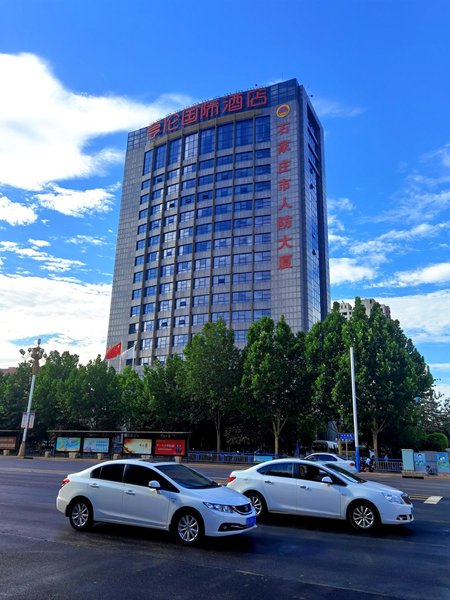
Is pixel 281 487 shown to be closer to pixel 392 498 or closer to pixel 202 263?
pixel 392 498

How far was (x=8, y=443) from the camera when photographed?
5041 centimetres

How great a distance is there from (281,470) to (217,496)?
3.03 metres

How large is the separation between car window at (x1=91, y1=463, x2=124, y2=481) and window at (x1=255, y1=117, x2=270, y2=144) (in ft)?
265

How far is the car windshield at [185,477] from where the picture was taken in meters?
9.06

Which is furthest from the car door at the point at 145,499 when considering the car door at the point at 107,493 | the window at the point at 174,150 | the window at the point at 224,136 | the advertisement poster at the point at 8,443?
the window at the point at 174,150

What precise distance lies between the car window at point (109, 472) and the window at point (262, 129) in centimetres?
8089

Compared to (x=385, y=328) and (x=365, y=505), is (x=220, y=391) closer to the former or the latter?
(x=385, y=328)

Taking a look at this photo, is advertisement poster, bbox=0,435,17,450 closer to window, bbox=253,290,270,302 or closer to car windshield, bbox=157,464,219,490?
window, bbox=253,290,270,302

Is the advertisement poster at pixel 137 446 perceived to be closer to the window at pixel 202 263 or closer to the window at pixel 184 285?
the window at pixel 184 285

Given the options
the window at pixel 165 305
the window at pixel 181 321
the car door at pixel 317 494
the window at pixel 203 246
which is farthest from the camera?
the window at pixel 165 305

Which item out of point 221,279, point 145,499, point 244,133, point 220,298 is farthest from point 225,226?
point 145,499

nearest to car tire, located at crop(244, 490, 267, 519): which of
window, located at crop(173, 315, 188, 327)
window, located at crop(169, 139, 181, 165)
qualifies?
window, located at crop(173, 315, 188, 327)

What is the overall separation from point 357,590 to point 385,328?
35.5 m

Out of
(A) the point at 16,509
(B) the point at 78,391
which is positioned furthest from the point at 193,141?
(A) the point at 16,509
